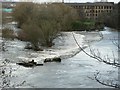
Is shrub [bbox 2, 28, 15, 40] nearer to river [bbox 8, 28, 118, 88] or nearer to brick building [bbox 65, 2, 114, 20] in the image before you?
river [bbox 8, 28, 118, 88]

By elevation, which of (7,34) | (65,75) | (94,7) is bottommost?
(65,75)

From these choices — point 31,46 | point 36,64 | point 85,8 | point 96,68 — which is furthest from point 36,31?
point 85,8

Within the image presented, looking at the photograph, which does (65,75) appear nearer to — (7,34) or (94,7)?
(7,34)

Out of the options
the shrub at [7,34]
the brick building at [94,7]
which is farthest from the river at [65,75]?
the brick building at [94,7]

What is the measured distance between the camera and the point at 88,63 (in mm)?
18391

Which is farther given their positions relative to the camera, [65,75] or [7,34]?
[7,34]

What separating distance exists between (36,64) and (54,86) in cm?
596

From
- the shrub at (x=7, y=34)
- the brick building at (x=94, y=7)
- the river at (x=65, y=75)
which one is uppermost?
the brick building at (x=94, y=7)

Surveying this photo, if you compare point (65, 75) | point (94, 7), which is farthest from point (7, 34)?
point (94, 7)

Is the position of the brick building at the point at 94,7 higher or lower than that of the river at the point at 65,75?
higher

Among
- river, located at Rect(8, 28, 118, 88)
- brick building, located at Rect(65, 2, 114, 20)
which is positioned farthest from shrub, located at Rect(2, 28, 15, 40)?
brick building, located at Rect(65, 2, 114, 20)

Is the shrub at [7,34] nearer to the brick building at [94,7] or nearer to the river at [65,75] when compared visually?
the river at [65,75]

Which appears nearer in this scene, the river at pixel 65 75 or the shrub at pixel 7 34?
the river at pixel 65 75

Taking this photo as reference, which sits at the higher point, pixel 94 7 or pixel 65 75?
pixel 94 7
